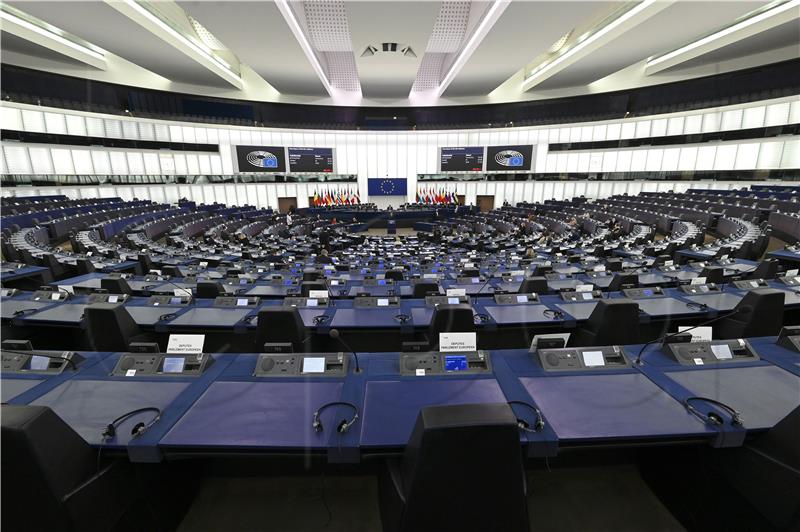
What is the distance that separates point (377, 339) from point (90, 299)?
3385mm

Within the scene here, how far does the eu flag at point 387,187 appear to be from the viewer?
26.5 m

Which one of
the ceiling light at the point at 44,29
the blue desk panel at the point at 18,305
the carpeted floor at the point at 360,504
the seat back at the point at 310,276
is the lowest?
the carpeted floor at the point at 360,504

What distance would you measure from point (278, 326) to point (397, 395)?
152 centimetres

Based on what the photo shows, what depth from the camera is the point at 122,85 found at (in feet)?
60.6

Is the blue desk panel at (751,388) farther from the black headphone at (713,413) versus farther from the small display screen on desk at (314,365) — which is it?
the small display screen on desk at (314,365)

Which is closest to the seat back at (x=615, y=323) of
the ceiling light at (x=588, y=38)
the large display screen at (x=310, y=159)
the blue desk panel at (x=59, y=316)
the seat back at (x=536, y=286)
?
the seat back at (x=536, y=286)

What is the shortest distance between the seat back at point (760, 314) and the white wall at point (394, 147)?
1935cm

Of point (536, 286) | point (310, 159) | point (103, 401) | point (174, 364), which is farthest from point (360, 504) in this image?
point (310, 159)

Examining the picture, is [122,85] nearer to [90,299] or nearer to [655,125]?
[90,299]

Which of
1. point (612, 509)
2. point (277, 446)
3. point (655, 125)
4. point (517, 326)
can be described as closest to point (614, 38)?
point (655, 125)

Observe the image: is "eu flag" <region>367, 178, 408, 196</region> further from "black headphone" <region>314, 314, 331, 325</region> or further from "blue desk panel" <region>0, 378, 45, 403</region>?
"blue desk panel" <region>0, 378, 45, 403</region>

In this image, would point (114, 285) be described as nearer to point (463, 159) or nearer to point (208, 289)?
point (208, 289)

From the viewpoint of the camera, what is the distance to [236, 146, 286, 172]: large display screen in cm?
2288

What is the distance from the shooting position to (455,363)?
2.18 m
